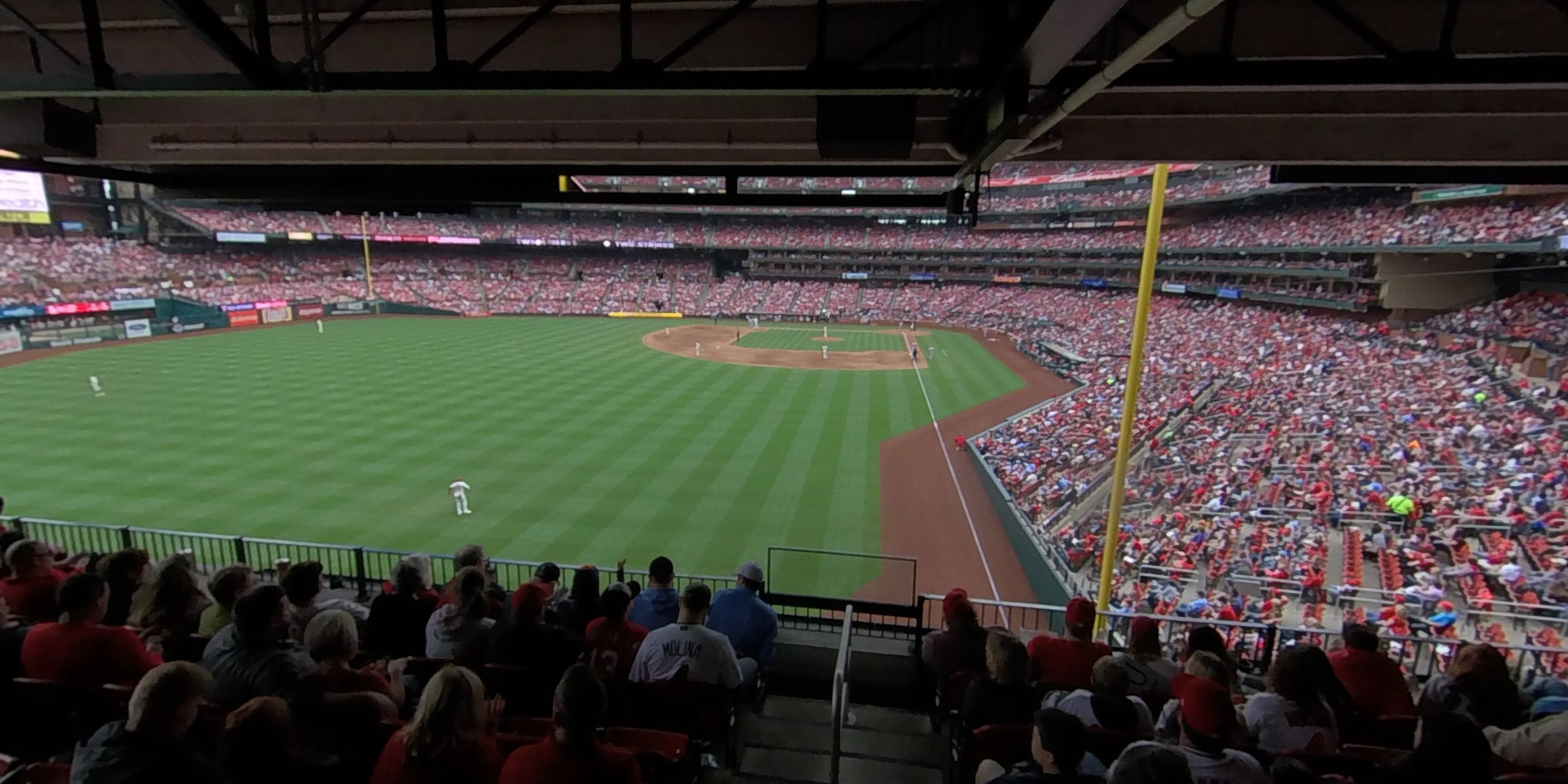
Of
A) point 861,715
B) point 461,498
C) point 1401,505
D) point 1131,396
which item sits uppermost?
point 1131,396

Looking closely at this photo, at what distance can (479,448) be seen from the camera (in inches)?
827

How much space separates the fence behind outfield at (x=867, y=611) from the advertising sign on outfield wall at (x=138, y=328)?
121 ft

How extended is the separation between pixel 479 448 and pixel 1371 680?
2056 cm

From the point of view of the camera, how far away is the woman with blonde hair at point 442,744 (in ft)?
9.61

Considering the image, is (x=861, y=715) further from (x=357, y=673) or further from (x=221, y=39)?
(x=221, y=39)

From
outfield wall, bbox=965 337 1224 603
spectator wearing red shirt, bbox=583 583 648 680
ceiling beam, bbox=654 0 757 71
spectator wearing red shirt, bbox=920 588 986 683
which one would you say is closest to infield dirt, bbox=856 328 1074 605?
outfield wall, bbox=965 337 1224 603

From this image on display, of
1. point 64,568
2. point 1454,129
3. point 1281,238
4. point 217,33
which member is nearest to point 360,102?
point 217,33

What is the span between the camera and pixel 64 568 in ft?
21.2

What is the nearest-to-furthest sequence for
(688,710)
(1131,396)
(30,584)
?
1. (688,710)
2. (30,584)
3. (1131,396)

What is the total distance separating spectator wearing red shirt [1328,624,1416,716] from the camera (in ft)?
15.4

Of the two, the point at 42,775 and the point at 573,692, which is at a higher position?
the point at 573,692

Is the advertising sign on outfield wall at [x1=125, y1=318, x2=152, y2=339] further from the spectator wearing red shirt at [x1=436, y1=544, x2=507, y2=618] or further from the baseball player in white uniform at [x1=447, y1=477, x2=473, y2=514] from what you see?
the spectator wearing red shirt at [x1=436, y1=544, x2=507, y2=618]

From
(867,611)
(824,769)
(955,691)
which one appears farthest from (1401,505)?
(824,769)

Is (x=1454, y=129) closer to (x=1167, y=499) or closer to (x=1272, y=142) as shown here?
(x=1272, y=142)
